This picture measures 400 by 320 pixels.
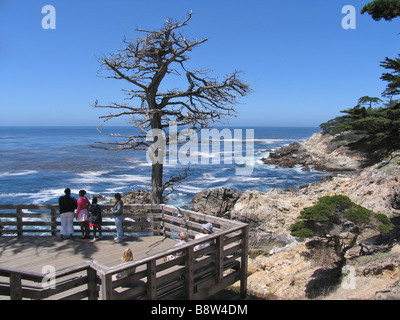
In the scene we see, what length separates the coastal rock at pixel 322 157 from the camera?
4738cm

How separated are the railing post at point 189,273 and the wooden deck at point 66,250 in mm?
1368

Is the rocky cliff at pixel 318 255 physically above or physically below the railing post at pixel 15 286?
below

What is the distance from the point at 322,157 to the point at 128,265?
5608 centimetres

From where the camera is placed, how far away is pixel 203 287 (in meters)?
6.25

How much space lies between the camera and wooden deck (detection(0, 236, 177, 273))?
23.4 ft

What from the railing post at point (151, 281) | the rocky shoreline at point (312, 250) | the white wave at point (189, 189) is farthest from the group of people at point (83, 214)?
the white wave at point (189, 189)

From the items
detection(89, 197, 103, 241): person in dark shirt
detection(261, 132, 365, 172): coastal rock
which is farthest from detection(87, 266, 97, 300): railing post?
detection(261, 132, 365, 172): coastal rock

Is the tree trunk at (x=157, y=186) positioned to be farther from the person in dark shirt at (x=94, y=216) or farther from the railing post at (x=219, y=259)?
the railing post at (x=219, y=259)

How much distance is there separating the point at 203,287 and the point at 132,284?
167 centimetres

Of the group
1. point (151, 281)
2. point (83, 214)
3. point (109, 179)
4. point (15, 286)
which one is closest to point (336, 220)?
point (151, 281)

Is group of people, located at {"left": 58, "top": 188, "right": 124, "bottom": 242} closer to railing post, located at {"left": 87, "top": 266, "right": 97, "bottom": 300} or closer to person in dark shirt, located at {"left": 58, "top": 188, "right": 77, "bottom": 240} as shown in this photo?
person in dark shirt, located at {"left": 58, "top": 188, "right": 77, "bottom": 240}

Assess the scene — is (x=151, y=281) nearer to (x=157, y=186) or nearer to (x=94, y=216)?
(x=94, y=216)

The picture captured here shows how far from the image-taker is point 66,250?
7840 millimetres

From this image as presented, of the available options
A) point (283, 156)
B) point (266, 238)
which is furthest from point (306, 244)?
point (283, 156)
